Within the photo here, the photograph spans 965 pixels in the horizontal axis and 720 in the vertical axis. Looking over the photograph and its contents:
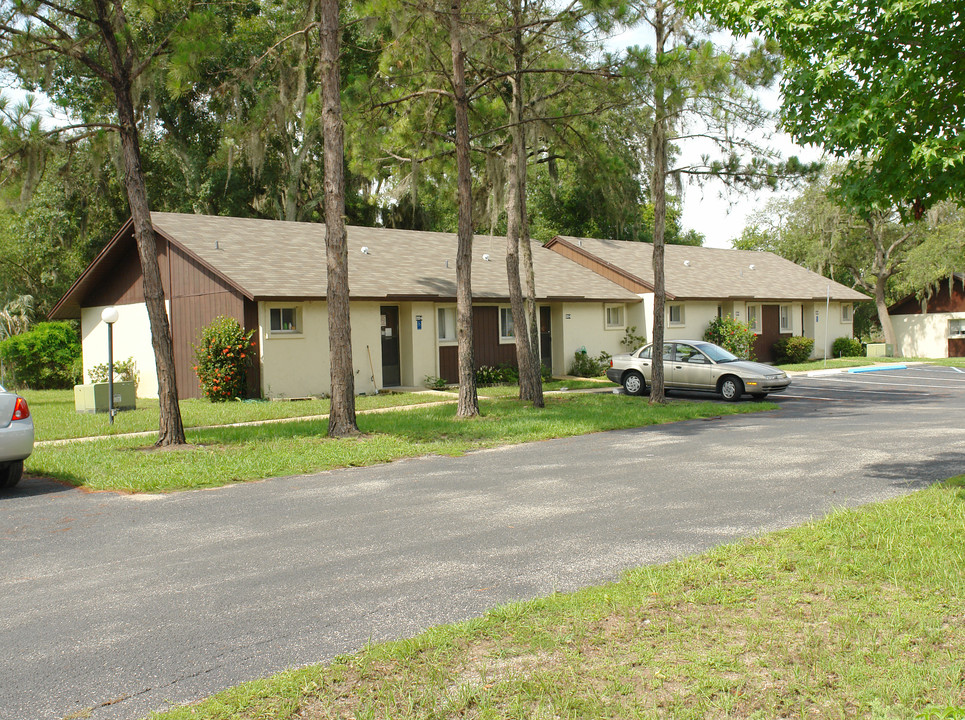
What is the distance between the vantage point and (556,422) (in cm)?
1506

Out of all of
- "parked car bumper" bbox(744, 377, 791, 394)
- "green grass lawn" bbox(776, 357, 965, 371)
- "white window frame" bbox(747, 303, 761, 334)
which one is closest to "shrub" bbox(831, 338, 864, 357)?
"green grass lawn" bbox(776, 357, 965, 371)

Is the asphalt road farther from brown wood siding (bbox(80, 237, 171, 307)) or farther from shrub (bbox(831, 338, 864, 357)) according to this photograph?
shrub (bbox(831, 338, 864, 357))

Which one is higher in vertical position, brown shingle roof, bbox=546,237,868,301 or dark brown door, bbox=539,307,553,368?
brown shingle roof, bbox=546,237,868,301

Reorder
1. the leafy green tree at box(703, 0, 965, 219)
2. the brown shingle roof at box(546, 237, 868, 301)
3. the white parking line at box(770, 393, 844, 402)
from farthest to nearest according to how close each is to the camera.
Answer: the brown shingle roof at box(546, 237, 868, 301) → the white parking line at box(770, 393, 844, 402) → the leafy green tree at box(703, 0, 965, 219)

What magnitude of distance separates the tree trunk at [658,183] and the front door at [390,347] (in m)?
8.18

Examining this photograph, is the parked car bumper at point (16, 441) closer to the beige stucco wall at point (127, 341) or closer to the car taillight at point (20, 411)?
the car taillight at point (20, 411)

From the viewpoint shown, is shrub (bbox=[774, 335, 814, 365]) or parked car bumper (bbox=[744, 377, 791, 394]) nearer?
parked car bumper (bbox=[744, 377, 791, 394])

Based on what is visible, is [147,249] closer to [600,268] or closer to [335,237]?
[335,237]

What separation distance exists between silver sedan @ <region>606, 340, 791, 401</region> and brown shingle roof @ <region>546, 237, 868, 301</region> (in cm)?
870

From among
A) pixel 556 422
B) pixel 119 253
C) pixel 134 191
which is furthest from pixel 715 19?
pixel 119 253

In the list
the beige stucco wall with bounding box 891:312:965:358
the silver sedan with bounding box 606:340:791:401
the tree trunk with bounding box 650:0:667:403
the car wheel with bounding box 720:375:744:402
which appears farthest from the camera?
the beige stucco wall with bounding box 891:312:965:358

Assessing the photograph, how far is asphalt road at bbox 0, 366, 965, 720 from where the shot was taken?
14.7 ft

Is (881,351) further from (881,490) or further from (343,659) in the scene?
(343,659)

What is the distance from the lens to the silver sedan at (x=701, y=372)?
1959 cm
